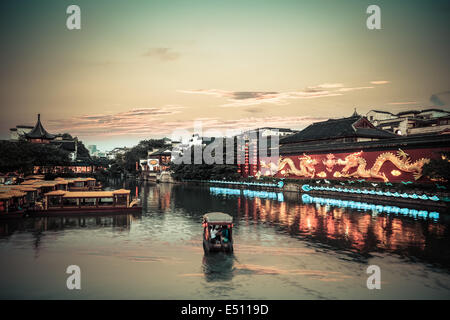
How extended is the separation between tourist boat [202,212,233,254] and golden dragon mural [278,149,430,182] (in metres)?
24.9

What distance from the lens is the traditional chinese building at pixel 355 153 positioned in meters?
34.2

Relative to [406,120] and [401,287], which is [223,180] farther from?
[401,287]

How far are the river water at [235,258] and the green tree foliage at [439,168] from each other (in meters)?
5.10

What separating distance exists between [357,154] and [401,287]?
3094cm

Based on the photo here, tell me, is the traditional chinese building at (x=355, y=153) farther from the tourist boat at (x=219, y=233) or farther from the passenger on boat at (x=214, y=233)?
the passenger on boat at (x=214, y=233)

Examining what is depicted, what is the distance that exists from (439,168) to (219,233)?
74.5 ft

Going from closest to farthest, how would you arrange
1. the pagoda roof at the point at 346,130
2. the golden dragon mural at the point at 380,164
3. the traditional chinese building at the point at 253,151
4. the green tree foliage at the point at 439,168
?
the green tree foliage at the point at 439,168
the golden dragon mural at the point at 380,164
the pagoda roof at the point at 346,130
the traditional chinese building at the point at 253,151

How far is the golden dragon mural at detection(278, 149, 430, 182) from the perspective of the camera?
34.7 meters

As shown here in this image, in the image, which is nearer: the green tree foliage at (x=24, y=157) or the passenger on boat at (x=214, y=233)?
the passenger on boat at (x=214, y=233)

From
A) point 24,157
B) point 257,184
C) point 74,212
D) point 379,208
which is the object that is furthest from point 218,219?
point 24,157

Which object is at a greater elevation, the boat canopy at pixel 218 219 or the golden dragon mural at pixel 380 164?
the golden dragon mural at pixel 380 164

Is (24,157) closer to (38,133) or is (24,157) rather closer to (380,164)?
(38,133)

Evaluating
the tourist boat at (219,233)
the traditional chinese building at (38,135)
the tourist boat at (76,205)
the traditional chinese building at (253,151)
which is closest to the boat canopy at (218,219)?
the tourist boat at (219,233)

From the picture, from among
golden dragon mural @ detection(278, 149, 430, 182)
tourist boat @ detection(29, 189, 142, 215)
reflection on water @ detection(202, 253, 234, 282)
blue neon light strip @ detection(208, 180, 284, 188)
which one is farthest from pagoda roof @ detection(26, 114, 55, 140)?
reflection on water @ detection(202, 253, 234, 282)
